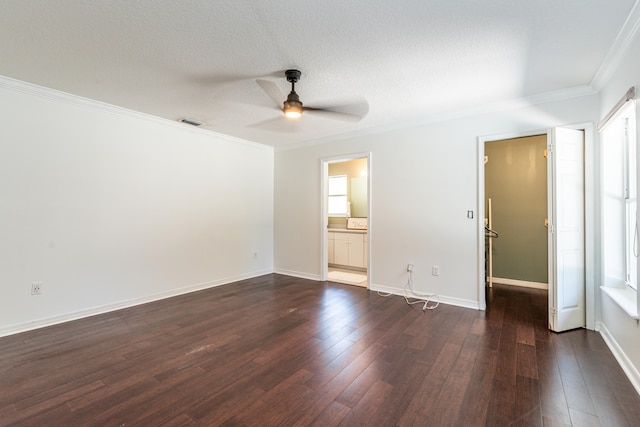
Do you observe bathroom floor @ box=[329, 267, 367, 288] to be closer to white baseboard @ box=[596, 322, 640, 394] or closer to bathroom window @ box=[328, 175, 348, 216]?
bathroom window @ box=[328, 175, 348, 216]

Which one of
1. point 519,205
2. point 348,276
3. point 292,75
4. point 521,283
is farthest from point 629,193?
point 348,276

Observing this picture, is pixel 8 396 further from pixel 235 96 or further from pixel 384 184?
pixel 384 184

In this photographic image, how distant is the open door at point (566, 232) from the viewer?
2885mm

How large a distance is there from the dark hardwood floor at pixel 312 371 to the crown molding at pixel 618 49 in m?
2.46

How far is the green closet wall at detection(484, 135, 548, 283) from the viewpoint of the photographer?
14.7 feet

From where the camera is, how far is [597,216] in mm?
2881

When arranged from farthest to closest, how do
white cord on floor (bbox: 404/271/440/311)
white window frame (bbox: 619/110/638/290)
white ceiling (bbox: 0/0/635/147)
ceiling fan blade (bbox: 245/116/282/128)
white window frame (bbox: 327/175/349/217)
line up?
white window frame (bbox: 327/175/349/217), ceiling fan blade (bbox: 245/116/282/128), white cord on floor (bbox: 404/271/440/311), white window frame (bbox: 619/110/638/290), white ceiling (bbox: 0/0/635/147)

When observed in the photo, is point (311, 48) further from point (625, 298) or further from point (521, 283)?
point (521, 283)

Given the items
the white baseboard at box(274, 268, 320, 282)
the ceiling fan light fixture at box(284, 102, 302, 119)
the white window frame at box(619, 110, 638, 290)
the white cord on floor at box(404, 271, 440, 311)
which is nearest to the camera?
the white window frame at box(619, 110, 638, 290)

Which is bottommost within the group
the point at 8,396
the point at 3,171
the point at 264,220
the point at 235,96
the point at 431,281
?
the point at 8,396

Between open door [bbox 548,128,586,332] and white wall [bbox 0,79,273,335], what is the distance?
438 centimetres

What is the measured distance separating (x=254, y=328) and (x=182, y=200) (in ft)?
7.56

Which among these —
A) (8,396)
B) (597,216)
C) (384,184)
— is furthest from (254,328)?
(597,216)

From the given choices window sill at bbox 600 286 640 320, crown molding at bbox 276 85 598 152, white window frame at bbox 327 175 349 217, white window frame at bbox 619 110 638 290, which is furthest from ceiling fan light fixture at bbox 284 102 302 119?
white window frame at bbox 327 175 349 217
